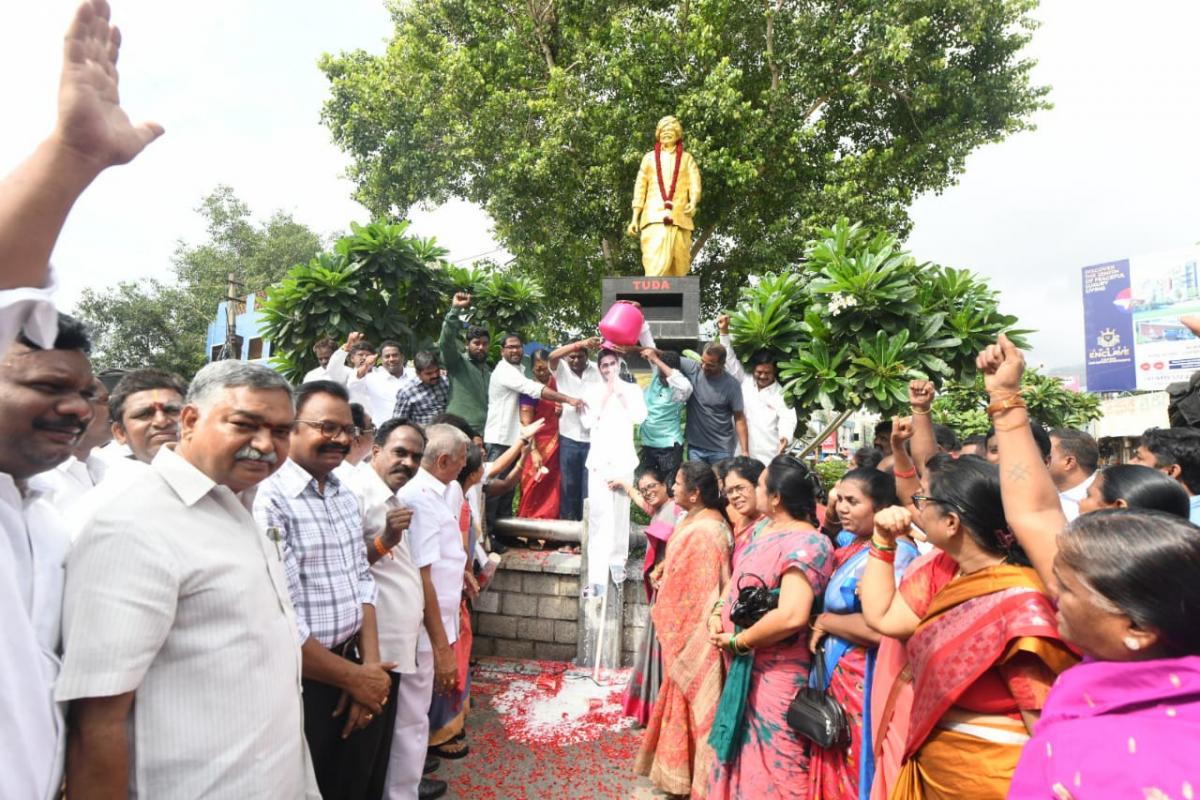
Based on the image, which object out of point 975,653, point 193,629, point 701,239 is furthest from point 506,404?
point 701,239

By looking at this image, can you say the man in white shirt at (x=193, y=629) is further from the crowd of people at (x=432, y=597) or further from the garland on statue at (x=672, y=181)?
the garland on statue at (x=672, y=181)

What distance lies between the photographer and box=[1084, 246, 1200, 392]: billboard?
734 inches

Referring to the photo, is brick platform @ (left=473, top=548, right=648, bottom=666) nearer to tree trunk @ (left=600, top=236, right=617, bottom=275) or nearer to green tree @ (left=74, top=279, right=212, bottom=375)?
tree trunk @ (left=600, top=236, right=617, bottom=275)

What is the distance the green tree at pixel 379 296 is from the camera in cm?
697

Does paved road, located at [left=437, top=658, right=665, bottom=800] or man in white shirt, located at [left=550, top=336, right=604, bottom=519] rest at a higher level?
man in white shirt, located at [left=550, top=336, right=604, bottom=519]

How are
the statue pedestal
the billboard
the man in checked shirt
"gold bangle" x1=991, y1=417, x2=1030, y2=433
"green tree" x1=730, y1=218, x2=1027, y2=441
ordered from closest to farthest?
"gold bangle" x1=991, y1=417, x2=1030, y2=433 < the man in checked shirt < "green tree" x1=730, y1=218, x2=1027, y2=441 < the statue pedestal < the billboard

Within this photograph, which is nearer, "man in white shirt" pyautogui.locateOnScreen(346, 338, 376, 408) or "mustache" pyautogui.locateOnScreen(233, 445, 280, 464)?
"mustache" pyautogui.locateOnScreen(233, 445, 280, 464)

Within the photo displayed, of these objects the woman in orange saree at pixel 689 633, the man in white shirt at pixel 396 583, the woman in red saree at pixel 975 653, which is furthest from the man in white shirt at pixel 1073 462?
the man in white shirt at pixel 396 583

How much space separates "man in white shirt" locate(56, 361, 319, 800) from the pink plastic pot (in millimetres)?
3984

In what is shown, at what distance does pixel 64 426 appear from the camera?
1436mm

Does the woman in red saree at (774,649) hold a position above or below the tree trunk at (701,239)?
below

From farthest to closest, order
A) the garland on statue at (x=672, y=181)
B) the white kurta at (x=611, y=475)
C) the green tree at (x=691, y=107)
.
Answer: the green tree at (x=691, y=107)
the garland on statue at (x=672, y=181)
the white kurta at (x=611, y=475)

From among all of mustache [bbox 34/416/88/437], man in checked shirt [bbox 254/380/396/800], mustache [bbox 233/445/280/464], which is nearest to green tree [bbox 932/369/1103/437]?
man in checked shirt [bbox 254/380/396/800]

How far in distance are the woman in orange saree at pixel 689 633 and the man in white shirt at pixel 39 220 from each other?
2.75 m
